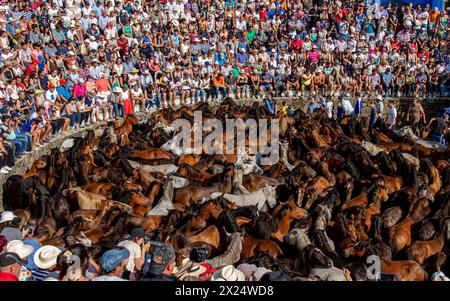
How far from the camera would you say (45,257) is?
9906 mm

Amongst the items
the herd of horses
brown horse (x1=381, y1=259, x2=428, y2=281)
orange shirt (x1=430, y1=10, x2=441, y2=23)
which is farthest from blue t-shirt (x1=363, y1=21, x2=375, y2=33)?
brown horse (x1=381, y1=259, x2=428, y2=281)

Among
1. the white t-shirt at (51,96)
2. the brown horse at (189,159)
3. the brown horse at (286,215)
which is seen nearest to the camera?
the brown horse at (286,215)

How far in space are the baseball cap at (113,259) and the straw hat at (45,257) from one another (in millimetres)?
889

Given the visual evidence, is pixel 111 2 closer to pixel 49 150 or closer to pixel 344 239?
pixel 49 150

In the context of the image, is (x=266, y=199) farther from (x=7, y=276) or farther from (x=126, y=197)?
(x=7, y=276)

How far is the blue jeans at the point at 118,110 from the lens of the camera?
22406mm

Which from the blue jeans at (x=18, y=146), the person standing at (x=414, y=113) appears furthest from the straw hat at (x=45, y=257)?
the person standing at (x=414, y=113)

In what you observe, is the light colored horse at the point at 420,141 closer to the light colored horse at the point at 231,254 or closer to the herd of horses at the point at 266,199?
the herd of horses at the point at 266,199

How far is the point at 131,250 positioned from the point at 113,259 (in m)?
0.89

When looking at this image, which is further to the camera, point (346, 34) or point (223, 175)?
point (346, 34)
